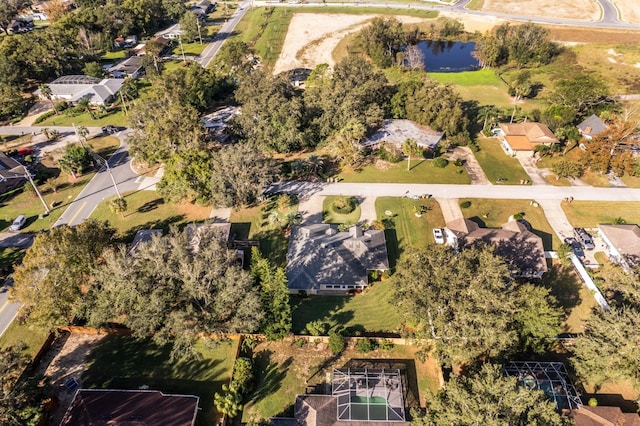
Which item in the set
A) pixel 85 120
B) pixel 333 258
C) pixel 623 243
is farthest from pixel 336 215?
pixel 85 120

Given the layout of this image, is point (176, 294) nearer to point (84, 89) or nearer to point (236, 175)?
point (236, 175)

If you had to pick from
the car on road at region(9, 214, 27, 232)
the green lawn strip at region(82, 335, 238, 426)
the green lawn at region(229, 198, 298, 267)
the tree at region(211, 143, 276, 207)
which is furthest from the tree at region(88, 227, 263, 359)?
the car on road at region(9, 214, 27, 232)

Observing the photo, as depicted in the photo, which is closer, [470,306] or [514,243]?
[470,306]

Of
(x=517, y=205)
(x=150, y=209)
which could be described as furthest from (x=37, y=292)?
(x=517, y=205)

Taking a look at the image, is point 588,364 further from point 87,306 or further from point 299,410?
point 87,306

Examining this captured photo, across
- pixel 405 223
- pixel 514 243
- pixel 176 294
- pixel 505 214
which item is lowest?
pixel 505 214

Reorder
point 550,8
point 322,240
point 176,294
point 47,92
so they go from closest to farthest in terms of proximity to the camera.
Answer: point 176,294 < point 322,240 < point 47,92 < point 550,8
